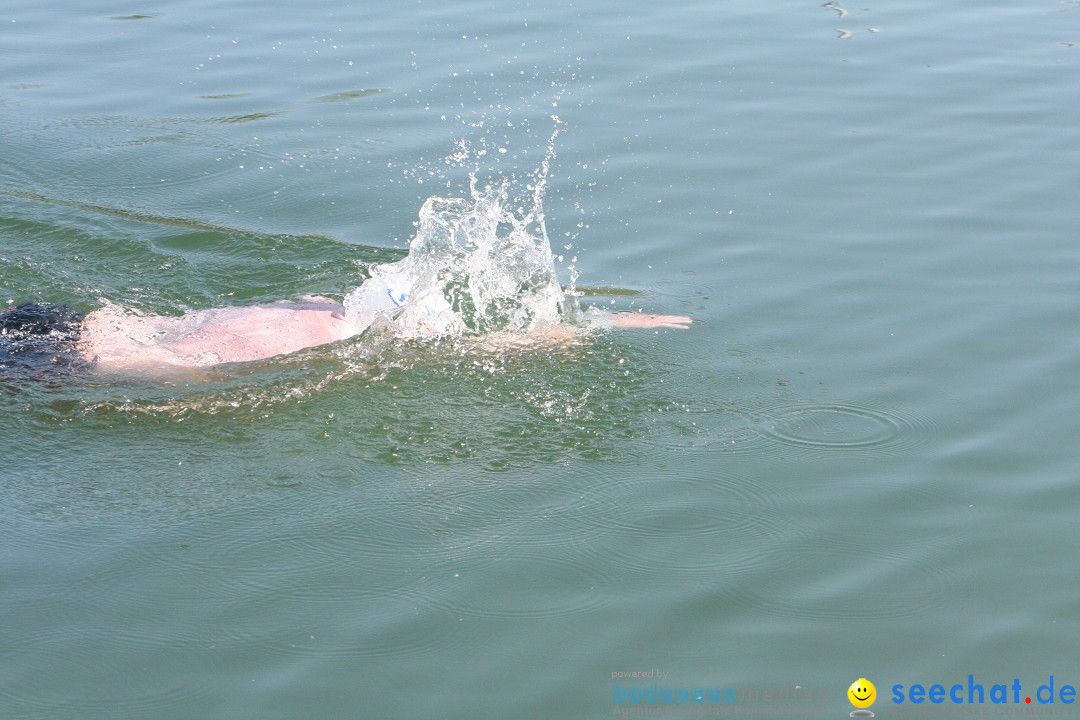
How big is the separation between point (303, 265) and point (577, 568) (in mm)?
3657

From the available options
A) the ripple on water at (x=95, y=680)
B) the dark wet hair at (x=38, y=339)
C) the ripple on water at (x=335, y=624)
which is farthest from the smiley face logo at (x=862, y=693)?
the dark wet hair at (x=38, y=339)

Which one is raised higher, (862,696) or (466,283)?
(466,283)

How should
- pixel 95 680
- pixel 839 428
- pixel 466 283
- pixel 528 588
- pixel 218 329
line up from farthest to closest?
pixel 466 283
pixel 218 329
pixel 839 428
pixel 528 588
pixel 95 680

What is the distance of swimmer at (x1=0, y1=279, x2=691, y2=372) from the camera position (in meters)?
5.95

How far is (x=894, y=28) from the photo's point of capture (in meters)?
11.8

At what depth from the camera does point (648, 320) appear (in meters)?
6.54

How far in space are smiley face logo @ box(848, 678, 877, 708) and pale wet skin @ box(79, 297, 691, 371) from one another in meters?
2.90

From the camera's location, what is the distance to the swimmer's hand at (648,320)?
650 centimetres

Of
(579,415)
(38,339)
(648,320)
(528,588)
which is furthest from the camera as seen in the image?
(648,320)

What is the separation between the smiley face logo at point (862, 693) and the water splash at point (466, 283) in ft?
10.3

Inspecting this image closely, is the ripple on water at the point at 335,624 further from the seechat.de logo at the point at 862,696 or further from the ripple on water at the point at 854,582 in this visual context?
the seechat.de logo at the point at 862,696

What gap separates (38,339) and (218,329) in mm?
934

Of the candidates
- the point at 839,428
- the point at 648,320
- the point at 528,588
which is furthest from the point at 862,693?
the point at 648,320

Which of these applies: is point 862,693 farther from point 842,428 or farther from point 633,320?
point 633,320
